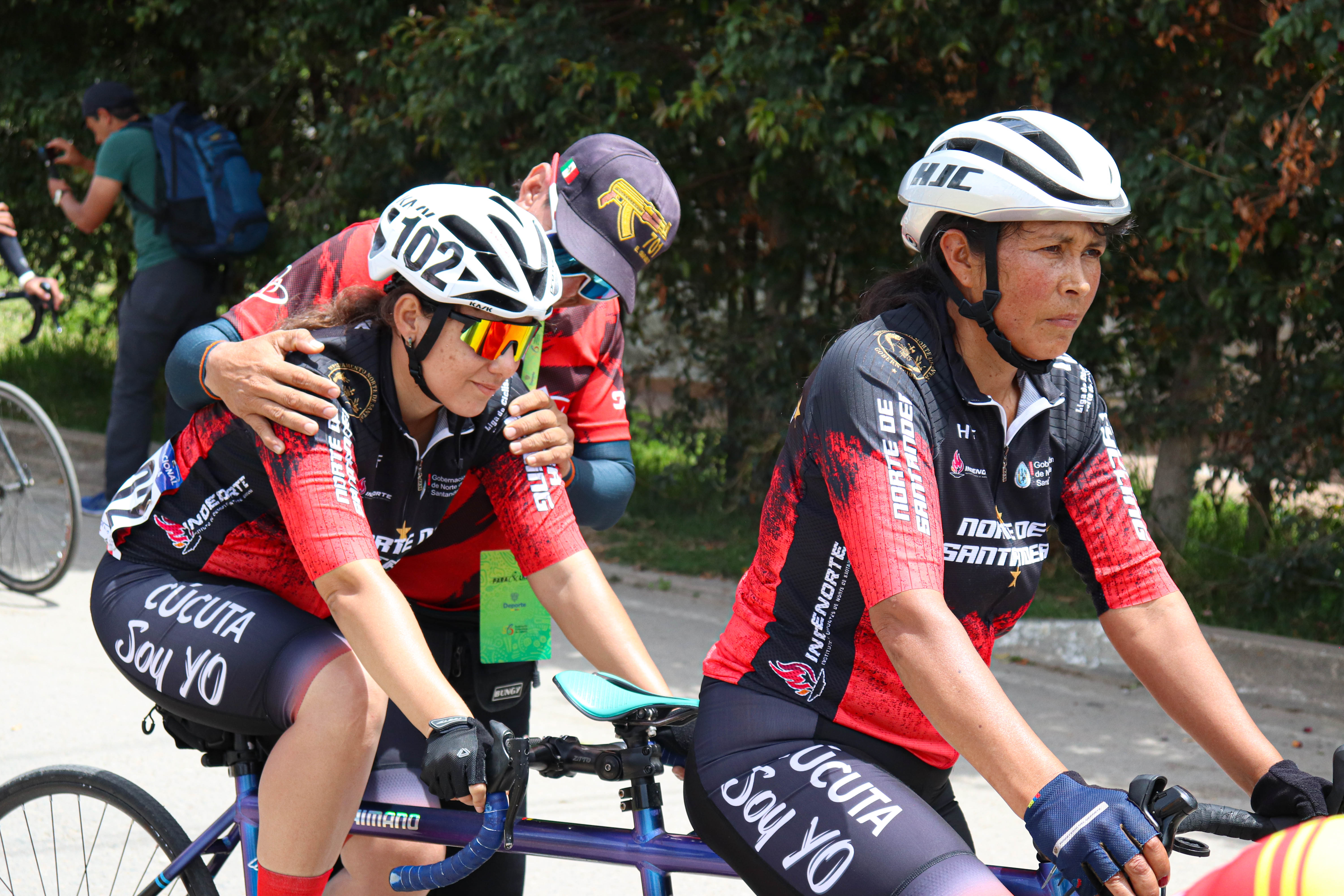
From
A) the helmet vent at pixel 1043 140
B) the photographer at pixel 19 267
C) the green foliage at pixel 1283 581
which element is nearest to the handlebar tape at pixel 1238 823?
the helmet vent at pixel 1043 140

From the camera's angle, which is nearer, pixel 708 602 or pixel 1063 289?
pixel 1063 289

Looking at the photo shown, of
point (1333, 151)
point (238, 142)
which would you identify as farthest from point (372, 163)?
point (1333, 151)

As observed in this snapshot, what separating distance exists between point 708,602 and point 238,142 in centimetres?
433

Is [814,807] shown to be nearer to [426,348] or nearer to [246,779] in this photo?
[426,348]

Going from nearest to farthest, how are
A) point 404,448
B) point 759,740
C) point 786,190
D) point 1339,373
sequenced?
1. point 759,740
2. point 404,448
3. point 1339,373
4. point 786,190

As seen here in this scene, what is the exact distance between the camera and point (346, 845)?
2.71 metres

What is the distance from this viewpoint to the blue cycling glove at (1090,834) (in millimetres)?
1727

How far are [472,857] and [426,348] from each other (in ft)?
2.97

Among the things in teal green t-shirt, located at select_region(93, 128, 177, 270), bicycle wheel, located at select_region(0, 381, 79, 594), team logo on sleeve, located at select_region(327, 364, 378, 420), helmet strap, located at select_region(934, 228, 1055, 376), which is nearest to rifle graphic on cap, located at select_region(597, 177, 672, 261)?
team logo on sleeve, located at select_region(327, 364, 378, 420)

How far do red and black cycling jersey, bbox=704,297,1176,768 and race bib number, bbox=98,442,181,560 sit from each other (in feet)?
3.82

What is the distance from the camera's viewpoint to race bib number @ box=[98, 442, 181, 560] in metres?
2.71

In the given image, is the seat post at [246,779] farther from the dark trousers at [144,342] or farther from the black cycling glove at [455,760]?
the dark trousers at [144,342]

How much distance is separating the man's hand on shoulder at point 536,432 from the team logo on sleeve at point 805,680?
2.64 ft

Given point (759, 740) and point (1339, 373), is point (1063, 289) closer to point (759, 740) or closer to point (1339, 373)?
point (759, 740)
